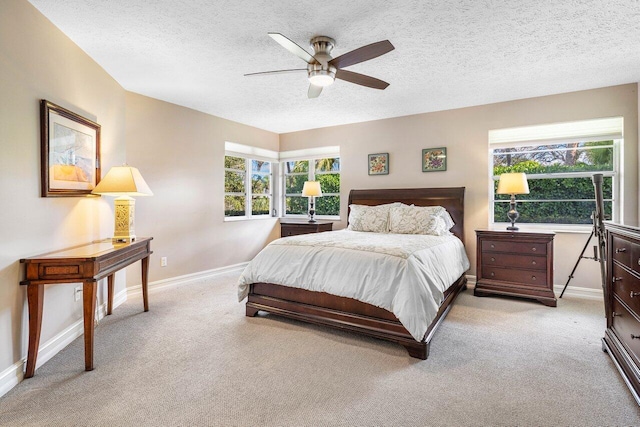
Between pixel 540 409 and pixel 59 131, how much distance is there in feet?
12.3

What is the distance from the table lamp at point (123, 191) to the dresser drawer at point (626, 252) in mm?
3628

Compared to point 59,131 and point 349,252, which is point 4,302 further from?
point 349,252

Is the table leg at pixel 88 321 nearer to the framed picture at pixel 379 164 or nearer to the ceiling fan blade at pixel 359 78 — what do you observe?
the ceiling fan blade at pixel 359 78

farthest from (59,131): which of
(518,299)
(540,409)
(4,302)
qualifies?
(518,299)

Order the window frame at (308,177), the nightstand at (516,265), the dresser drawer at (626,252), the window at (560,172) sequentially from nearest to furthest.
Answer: the dresser drawer at (626,252) < the nightstand at (516,265) < the window at (560,172) < the window frame at (308,177)

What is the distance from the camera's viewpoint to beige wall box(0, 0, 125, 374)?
198 cm

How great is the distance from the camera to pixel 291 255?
3.01 meters

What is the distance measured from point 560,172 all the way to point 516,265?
4.71ft

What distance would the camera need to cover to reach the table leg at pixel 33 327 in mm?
2082

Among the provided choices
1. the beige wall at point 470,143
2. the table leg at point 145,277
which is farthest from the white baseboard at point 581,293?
the table leg at point 145,277

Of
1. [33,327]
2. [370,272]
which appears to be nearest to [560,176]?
[370,272]

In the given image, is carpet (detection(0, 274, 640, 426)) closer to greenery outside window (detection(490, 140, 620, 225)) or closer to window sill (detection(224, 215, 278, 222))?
greenery outside window (detection(490, 140, 620, 225))

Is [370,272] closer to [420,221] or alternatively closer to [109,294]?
[420,221]

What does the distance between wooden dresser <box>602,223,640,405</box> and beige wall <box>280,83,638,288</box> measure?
5.97ft
